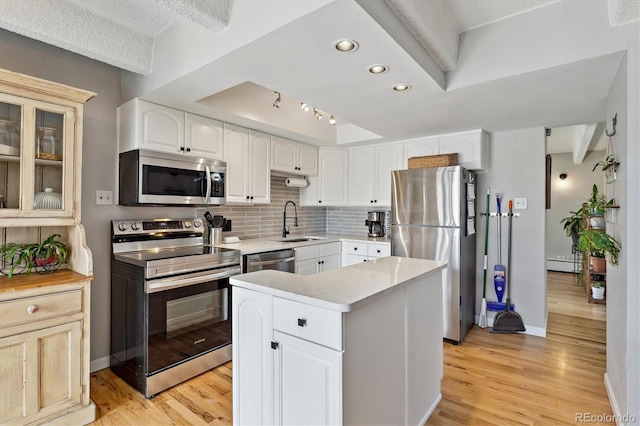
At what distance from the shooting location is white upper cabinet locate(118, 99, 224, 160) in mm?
2586

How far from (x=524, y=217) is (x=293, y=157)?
8.55ft

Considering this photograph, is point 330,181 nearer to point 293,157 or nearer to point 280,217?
point 293,157

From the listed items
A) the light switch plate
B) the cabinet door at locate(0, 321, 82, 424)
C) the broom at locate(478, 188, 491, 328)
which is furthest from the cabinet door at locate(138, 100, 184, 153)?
the light switch plate

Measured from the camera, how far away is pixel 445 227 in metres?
3.27

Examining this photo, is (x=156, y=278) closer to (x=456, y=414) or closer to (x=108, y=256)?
(x=108, y=256)

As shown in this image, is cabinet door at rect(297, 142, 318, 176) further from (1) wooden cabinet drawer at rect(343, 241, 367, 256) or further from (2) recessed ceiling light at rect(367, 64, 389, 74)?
(2) recessed ceiling light at rect(367, 64, 389, 74)

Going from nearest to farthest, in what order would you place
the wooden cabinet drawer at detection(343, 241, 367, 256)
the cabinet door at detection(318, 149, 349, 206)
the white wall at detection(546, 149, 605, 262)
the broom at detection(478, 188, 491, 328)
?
the broom at detection(478, 188, 491, 328)
the wooden cabinet drawer at detection(343, 241, 367, 256)
the cabinet door at detection(318, 149, 349, 206)
the white wall at detection(546, 149, 605, 262)

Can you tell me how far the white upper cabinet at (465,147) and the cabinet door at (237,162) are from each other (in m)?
1.99

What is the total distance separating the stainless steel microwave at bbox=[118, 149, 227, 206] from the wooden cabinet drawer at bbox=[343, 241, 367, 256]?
65.1 inches

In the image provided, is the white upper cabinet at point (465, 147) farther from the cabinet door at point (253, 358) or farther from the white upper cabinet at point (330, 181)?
the cabinet door at point (253, 358)

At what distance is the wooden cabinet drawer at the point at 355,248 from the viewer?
3957 mm

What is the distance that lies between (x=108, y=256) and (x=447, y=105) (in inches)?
115
